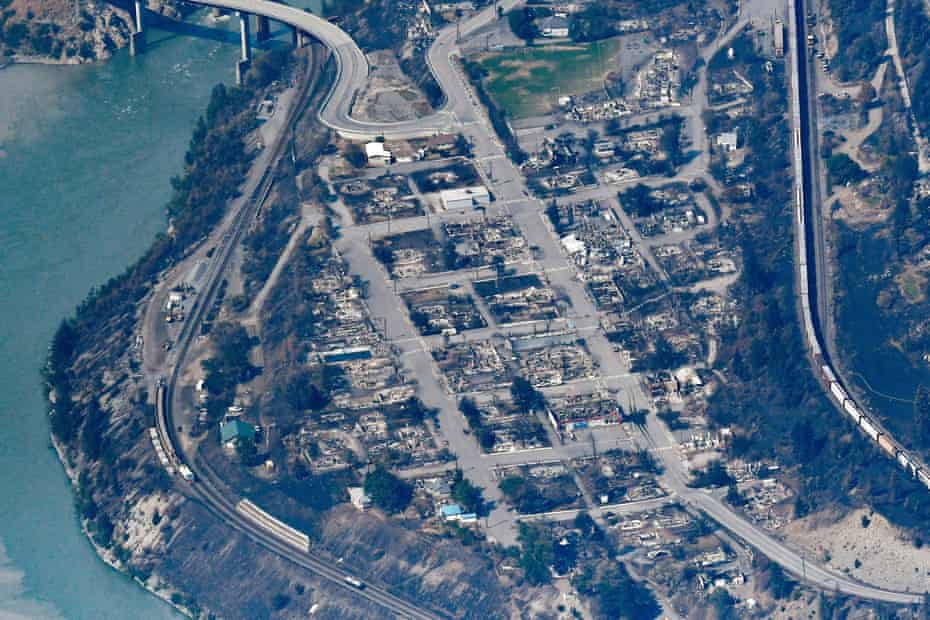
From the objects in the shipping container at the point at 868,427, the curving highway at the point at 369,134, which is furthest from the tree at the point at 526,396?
the shipping container at the point at 868,427

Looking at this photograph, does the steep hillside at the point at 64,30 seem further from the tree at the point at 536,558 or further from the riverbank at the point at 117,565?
the tree at the point at 536,558

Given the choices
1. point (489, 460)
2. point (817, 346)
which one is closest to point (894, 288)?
point (817, 346)

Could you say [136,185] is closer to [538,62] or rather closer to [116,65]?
[116,65]

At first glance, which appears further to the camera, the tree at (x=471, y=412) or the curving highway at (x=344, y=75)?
the curving highway at (x=344, y=75)

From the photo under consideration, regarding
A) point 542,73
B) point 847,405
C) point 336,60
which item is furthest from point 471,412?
point 336,60

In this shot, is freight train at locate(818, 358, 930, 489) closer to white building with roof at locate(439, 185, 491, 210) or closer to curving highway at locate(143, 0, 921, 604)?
curving highway at locate(143, 0, 921, 604)
